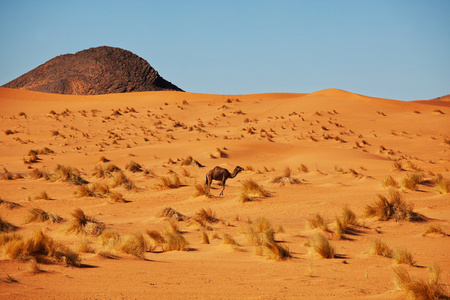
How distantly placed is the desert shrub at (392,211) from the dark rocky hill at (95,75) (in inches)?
3035

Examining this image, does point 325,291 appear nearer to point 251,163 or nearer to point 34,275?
point 34,275

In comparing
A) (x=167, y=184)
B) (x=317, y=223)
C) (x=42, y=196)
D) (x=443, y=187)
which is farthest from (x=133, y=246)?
(x=443, y=187)

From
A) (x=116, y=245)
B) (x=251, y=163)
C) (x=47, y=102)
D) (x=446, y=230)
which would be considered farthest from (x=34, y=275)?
(x=47, y=102)

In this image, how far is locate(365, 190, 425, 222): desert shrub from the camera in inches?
526

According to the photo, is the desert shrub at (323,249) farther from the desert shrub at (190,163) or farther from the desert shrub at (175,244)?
the desert shrub at (190,163)

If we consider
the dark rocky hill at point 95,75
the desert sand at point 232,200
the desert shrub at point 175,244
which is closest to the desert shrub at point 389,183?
the desert sand at point 232,200

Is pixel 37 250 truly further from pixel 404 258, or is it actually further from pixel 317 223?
pixel 317 223

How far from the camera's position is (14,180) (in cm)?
2236

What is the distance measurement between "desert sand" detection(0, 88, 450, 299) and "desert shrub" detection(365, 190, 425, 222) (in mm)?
214

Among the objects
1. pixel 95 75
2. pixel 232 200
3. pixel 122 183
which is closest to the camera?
pixel 232 200

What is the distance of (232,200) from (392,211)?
5565 millimetres

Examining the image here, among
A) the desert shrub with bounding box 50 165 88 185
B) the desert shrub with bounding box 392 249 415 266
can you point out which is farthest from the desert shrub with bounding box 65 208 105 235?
the desert shrub with bounding box 50 165 88 185

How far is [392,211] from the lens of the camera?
13617mm

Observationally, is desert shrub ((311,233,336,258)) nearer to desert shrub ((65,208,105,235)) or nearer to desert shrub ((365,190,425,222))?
desert shrub ((365,190,425,222))
